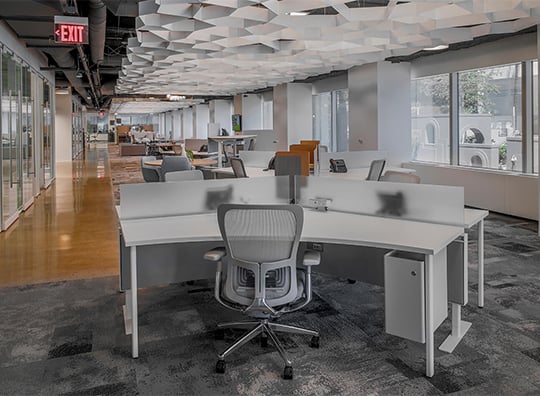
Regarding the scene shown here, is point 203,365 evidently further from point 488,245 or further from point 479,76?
point 479,76

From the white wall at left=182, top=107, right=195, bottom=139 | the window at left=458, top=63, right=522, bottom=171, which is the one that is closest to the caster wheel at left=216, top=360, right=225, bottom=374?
the window at left=458, top=63, right=522, bottom=171

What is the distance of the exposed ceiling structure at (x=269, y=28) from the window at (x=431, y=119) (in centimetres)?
91

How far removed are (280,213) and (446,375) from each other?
1.35 m

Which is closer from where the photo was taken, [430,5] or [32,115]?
[430,5]

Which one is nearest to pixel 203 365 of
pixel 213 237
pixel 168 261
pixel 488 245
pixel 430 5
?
pixel 213 237

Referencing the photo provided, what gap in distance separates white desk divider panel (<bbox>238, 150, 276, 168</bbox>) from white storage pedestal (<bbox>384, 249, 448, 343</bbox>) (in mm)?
5909

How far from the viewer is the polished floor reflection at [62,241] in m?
5.10

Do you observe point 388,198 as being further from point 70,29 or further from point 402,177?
point 70,29

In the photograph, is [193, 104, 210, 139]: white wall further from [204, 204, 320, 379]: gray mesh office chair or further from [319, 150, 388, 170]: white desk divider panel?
[204, 204, 320, 379]: gray mesh office chair

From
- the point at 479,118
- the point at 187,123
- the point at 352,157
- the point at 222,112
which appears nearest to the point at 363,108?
the point at 479,118

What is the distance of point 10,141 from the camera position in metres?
7.68

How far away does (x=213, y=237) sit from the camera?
3188 mm

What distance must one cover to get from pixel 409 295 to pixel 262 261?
0.89m

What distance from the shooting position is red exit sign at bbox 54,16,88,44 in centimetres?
573
